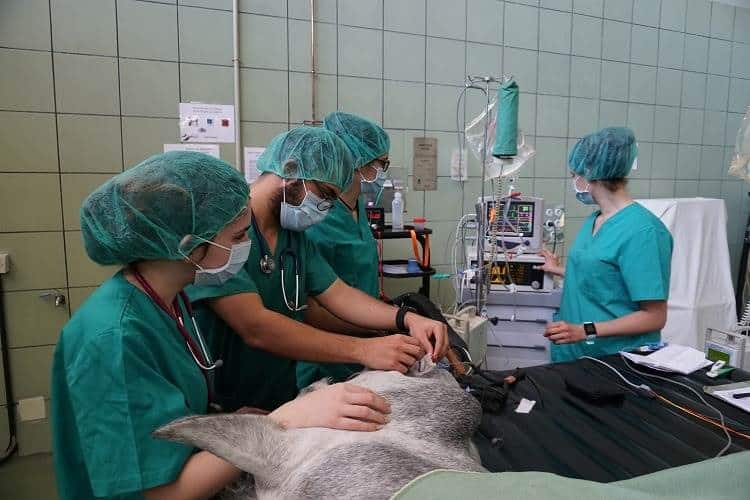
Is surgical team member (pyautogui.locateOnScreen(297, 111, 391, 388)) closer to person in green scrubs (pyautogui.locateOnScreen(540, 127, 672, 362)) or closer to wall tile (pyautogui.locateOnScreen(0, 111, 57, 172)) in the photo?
person in green scrubs (pyautogui.locateOnScreen(540, 127, 672, 362))

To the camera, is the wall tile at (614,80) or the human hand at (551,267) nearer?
the human hand at (551,267)

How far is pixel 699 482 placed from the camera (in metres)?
0.42

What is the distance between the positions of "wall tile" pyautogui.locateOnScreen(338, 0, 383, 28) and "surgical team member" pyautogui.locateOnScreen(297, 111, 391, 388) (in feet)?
3.28

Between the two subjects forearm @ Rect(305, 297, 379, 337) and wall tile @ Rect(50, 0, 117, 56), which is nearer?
forearm @ Rect(305, 297, 379, 337)

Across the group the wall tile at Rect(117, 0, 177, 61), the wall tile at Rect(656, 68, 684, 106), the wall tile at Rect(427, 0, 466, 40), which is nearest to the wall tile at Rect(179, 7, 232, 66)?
the wall tile at Rect(117, 0, 177, 61)

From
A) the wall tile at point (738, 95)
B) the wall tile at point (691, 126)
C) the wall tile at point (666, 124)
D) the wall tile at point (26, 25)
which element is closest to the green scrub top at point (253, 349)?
the wall tile at point (26, 25)

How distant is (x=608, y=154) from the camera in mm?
1653

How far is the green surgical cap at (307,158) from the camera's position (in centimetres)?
124

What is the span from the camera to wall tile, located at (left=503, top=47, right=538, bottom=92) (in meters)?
2.88

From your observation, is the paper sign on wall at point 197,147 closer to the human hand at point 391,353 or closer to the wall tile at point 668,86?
the human hand at point 391,353

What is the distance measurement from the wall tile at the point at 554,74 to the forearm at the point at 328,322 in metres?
2.21

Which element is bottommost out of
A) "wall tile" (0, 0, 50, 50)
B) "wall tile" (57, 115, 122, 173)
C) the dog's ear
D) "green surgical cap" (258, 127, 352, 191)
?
the dog's ear

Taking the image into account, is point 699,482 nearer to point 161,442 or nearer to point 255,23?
point 161,442

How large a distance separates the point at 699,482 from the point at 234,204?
0.74m
